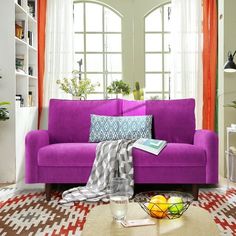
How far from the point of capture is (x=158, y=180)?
129 inches

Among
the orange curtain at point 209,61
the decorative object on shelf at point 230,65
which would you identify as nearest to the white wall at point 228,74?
the decorative object on shelf at point 230,65

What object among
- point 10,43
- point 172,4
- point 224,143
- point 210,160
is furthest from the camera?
point 172,4

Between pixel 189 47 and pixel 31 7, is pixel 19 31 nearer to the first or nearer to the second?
pixel 31 7

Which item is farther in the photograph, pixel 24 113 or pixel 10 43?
pixel 24 113

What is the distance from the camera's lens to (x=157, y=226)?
1561 mm

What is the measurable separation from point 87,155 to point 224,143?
1.90 m

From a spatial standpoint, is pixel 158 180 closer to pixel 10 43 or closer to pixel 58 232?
pixel 58 232

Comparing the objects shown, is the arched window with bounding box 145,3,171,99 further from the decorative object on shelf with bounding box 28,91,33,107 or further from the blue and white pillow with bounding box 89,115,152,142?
the blue and white pillow with bounding box 89,115,152,142

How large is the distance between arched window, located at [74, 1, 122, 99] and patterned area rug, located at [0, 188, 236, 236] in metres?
2.62

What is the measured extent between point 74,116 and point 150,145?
38.8 inches

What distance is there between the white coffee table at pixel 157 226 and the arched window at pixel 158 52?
4.02 m

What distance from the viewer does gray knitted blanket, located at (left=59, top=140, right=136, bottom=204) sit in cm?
321

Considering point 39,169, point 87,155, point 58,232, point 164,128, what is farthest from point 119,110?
point 58,232

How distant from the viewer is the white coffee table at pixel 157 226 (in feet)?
4.88
